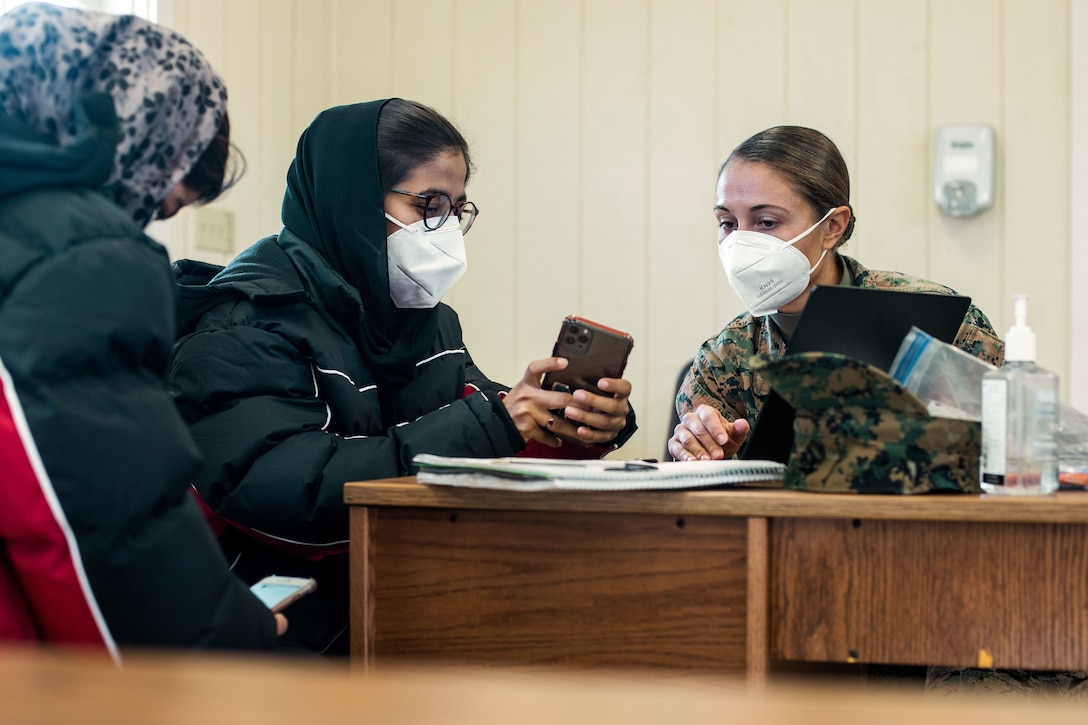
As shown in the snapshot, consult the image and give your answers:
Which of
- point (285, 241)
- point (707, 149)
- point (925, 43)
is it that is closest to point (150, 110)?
point (285, 241)

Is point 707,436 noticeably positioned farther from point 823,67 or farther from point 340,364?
point 823,67

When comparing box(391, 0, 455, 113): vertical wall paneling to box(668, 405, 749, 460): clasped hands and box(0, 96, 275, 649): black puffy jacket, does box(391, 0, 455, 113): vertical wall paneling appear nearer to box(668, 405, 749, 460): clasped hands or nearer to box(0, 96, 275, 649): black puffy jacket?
box(668, 405, 749, 460): clasped hands

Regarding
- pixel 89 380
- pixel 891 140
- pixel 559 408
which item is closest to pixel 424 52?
pixel 891 140

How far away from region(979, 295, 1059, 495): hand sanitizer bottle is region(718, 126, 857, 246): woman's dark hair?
919mm

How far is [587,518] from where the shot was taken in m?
1.01

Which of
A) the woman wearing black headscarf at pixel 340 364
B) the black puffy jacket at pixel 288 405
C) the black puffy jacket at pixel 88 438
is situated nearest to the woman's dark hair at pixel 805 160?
the woman wearing black headscarf at pixel 340 364

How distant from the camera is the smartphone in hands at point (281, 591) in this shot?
1004mm

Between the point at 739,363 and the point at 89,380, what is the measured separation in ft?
4.33

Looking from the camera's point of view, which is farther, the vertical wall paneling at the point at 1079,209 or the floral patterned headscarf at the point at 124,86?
the vertical wall paneling at the point at 1079,209

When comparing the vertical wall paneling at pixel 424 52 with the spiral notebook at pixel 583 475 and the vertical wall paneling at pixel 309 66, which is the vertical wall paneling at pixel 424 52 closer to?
the vertical wall paneling at pixel 309 66

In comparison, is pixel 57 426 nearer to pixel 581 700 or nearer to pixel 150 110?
pixel 150 110

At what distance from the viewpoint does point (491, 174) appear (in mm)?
3107

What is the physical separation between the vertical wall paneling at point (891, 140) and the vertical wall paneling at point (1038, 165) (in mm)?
214

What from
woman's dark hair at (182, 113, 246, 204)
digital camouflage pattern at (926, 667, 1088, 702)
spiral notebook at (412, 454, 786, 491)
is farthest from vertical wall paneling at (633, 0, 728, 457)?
woman's dark hair at (182, 113, 246, 204)
